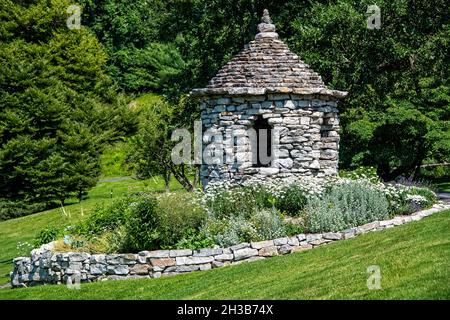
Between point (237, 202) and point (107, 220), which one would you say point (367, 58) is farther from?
point (107, 220)

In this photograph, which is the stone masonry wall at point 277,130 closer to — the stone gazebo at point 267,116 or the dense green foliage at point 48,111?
the stone gazebo at point 267,116

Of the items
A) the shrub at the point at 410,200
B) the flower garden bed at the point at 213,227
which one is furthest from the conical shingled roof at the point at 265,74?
the shrub at the point at 410,200

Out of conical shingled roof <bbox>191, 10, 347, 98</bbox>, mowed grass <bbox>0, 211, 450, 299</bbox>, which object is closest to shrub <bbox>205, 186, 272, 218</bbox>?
mowed grass <bbox>0, 211, 450, 299</bbox>

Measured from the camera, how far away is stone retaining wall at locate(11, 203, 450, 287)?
13.3 meters

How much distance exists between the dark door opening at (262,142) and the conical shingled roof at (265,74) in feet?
3.06

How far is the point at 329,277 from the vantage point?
986cm

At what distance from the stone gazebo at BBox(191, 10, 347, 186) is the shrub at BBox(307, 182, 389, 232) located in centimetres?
180

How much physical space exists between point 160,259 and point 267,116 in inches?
211

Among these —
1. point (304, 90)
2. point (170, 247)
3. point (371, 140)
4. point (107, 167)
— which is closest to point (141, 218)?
point (170, 247)

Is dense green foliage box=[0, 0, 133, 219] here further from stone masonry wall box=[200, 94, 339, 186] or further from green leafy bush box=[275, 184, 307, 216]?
green leafy bush box=[275, 184, 307, 216]

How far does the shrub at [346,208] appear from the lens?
14453mm

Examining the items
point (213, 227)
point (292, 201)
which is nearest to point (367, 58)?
point (292, 201)
